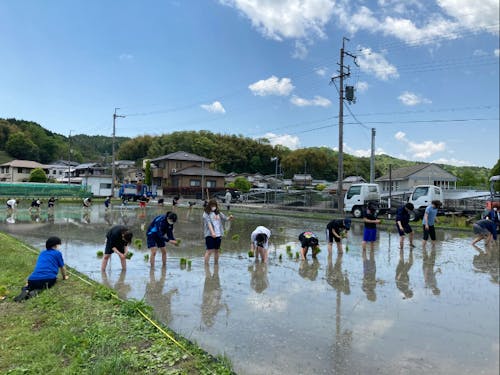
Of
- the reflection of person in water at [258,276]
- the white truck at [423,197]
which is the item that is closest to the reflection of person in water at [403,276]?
the reflection of person in water at [258,276]

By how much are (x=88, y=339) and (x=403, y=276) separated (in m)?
5.67

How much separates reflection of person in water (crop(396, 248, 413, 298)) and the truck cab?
456 inches

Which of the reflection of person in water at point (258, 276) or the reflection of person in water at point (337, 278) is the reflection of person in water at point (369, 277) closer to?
the reflection of person in water at point (337, 278)

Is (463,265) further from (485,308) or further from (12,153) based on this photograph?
(12,153)

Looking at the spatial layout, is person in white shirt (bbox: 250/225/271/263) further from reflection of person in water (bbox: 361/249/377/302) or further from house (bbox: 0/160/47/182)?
house (bbox: 0/160/47/182)

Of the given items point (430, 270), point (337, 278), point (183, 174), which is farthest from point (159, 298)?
point (183, 174)

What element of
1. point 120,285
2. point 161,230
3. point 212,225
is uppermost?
point 212,225

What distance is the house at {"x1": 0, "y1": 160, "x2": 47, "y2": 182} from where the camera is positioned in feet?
213

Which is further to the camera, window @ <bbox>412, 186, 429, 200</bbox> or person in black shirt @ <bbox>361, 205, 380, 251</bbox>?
window @ <bbox>412, 186, 429, 200</bbox>

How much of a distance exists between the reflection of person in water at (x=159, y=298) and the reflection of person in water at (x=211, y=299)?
0.49m

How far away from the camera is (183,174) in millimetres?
49719

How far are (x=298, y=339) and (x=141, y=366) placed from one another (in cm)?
170

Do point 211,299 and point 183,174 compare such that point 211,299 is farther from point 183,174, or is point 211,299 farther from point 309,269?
point 183,174

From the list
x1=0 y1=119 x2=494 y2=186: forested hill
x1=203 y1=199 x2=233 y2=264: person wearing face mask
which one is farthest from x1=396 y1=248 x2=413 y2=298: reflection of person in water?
x1=0 y1=119 x2=494 y2=186: forested hill
